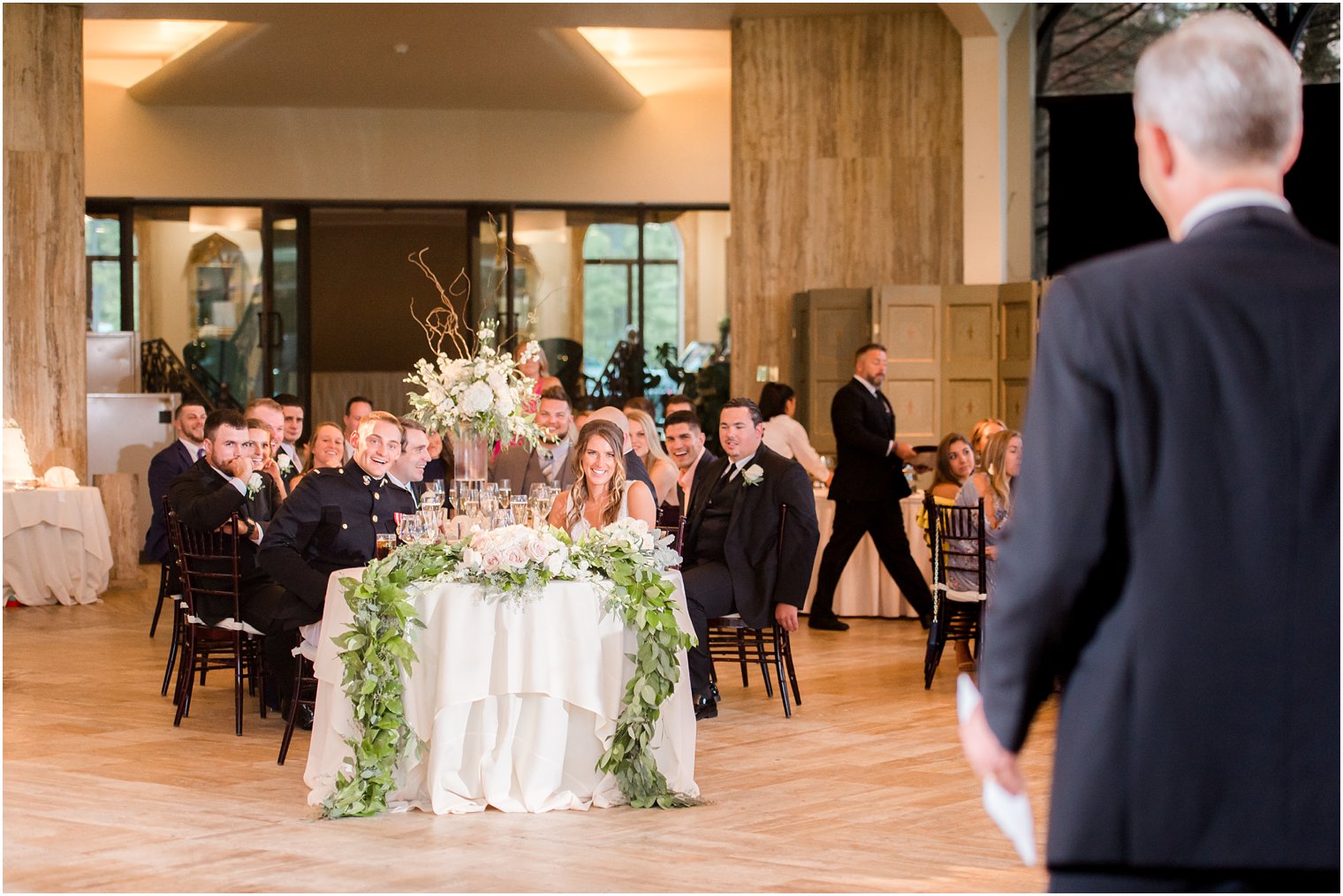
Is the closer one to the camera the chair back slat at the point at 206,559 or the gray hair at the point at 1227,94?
the gray hair at the point at 1227,94

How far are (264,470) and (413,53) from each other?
7.71 metres

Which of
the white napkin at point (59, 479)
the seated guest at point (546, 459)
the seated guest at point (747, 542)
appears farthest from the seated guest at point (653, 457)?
the white napkin at point (59, 479)

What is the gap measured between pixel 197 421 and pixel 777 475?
179 inches

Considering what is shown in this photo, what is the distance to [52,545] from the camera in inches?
431

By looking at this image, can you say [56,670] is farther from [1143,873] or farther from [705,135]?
[705,135]

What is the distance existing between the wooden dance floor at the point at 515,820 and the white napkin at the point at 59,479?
4208 millimetres

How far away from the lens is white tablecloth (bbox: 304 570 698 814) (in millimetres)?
4918

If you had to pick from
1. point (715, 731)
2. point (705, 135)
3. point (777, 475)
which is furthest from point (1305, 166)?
point (715, 731)

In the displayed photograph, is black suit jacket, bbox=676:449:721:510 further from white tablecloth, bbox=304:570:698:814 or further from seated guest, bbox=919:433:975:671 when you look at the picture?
white tablecloth, bbox=304:570:698:814

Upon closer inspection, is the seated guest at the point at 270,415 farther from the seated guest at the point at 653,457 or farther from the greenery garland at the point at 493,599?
the greenery garland at the point at 493,599

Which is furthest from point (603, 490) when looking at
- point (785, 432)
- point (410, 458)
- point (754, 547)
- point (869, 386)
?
point (785, 432)

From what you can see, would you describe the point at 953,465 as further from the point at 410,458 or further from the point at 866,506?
the point at 410,458

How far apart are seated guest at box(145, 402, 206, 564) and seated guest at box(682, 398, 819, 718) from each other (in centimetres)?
315

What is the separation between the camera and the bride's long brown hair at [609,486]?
20.4ft
